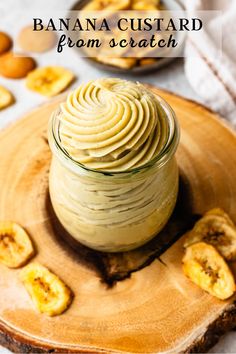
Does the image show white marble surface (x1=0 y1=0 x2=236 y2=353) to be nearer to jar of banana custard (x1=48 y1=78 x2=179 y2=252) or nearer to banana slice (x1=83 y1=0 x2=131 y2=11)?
banana slice (x1=83 y1=0 x2=131 y2=11)

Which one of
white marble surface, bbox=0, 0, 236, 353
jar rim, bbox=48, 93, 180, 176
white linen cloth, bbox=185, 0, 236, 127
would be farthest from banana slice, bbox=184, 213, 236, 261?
white marble surface, bbox=0, 0, 236, 353

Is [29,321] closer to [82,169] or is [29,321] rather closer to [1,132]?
[82,169]

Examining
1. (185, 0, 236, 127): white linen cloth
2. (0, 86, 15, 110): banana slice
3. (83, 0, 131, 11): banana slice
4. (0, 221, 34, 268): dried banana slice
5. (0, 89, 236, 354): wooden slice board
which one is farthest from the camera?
(83, 0, 131, 11): banana slice

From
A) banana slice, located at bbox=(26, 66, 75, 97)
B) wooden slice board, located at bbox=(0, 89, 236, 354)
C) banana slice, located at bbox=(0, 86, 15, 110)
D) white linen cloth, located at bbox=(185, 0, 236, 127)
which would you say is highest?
white linen cloth, located at bbox=(185, 0, 236, 127)

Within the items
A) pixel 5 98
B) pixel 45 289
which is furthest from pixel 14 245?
pixel 5 98

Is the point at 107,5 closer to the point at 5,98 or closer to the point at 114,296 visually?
the point at 5,98
